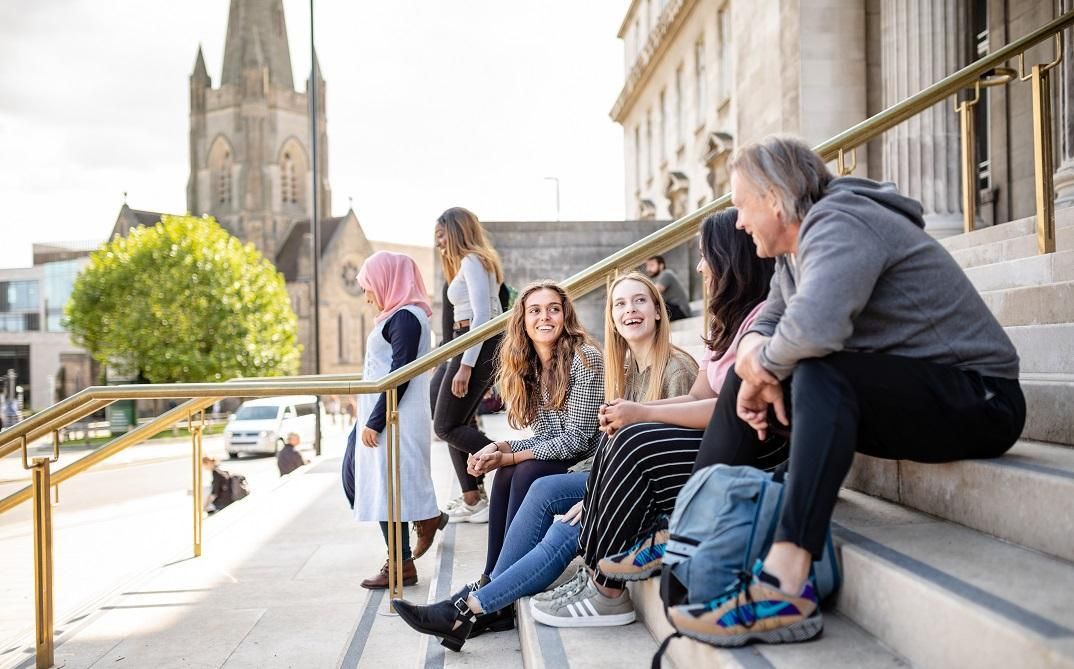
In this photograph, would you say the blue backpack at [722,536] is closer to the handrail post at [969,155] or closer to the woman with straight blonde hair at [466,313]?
the woman with straight blonde hair at [466,313]

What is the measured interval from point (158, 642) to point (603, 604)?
91.2 inches

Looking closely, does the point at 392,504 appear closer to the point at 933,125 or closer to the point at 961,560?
the point at 961,560

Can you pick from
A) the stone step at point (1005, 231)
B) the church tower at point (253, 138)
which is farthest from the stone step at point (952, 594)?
the church tower at point (253, 138)

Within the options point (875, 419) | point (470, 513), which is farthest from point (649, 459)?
point (470, 513)

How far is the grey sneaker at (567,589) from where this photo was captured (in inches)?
117

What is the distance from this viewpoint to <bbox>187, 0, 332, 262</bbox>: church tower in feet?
217

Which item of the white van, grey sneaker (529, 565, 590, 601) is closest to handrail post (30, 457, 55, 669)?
grey sneaker (529, 565, 590, 601)

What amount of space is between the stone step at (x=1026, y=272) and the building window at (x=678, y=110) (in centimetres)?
1917

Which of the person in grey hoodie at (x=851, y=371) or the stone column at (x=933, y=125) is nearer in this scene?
the person in grey hoodie at (x=851, y=371)

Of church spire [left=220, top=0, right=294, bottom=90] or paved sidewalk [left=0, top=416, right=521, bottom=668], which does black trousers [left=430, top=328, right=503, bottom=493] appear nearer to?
paved sidewalk [left=0, top=416, right=521, bottom=668]

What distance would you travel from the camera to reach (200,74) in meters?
68.7

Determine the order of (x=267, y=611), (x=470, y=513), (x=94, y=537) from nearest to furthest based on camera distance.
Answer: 1. (x=267, y=611)
2. (x=470, y=513)
3. (x=94, y=537)

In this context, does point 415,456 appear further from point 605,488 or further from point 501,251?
point 501,251

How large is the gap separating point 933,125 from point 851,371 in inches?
284
